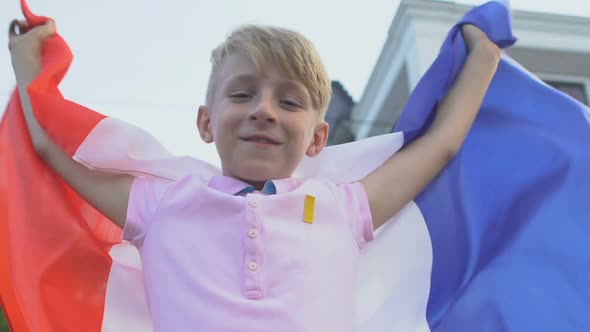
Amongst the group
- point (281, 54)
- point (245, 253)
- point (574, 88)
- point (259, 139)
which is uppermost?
point (281, 54)

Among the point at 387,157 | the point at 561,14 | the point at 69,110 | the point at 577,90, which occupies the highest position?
the point at 69,110

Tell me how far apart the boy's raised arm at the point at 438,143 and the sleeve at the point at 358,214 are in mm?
25

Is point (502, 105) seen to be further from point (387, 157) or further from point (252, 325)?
point (252, 325)

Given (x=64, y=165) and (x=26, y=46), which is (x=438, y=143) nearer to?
(x=64, y=165)

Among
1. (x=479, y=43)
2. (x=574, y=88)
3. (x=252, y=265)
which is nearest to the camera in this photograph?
(x=252, y=265)

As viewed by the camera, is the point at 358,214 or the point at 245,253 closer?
the point at 245,253

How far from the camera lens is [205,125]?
1.26 metres

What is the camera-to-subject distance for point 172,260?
3.33 feet

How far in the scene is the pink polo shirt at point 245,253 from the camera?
954 mm

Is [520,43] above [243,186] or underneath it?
underneath

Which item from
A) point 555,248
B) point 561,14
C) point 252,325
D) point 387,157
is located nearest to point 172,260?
point 252,325

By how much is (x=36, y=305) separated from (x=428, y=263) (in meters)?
0.76

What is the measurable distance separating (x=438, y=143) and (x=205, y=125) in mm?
481

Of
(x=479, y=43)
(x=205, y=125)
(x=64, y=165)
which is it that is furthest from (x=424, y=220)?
(x=64, y=165)
